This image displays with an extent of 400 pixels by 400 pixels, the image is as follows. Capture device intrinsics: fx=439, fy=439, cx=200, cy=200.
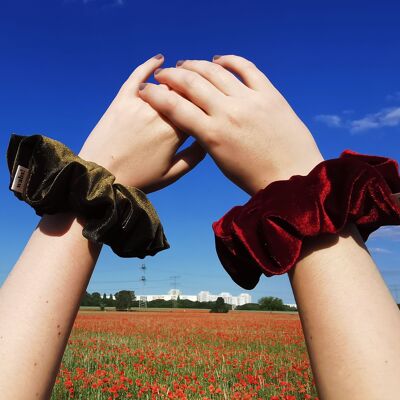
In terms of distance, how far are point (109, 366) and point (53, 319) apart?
6.31 meters

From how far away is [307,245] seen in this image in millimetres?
696

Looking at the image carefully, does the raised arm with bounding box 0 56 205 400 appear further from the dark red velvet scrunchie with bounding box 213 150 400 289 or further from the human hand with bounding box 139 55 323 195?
the dark red velvet scrunchie with bounding box 213 150 400 289

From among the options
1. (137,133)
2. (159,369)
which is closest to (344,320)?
(137,133)

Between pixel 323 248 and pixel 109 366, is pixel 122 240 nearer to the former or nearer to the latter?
pixel 323 248

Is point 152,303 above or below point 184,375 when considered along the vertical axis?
above

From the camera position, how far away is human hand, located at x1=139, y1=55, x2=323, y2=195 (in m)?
0.79

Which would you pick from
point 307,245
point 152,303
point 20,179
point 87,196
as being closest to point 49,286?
point 87,196

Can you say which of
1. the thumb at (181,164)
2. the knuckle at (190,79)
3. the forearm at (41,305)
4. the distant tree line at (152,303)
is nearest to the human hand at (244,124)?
the knuckle at (190,79)

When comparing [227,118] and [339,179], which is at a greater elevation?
[227,118]

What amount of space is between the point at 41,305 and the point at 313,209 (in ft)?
1.52

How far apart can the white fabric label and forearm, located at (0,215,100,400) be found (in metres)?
0.15

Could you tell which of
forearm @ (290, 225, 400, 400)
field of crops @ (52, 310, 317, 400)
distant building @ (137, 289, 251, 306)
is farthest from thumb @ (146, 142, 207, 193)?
distant building @ (137, 289, 251, 306)

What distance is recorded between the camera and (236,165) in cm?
83

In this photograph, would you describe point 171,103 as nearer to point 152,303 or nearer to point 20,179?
point 20,179
